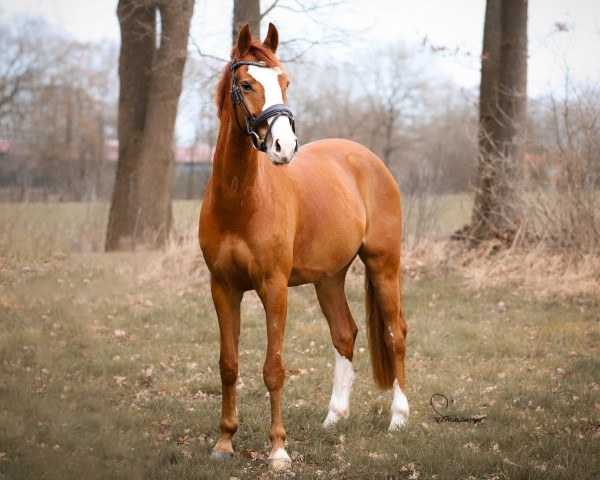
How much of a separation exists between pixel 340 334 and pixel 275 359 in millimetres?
1128

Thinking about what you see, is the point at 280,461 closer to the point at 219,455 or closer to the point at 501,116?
the point at 219,455

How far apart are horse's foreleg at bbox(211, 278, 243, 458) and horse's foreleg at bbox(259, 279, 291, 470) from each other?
10.1 inches

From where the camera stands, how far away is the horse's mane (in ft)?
13.3

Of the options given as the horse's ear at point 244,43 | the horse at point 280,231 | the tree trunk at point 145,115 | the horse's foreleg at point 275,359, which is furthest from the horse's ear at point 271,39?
the tree trunk at point 145,115

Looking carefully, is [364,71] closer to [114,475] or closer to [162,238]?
[162,238]

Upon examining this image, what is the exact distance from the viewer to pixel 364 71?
147ft

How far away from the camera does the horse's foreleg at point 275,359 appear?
4.23 m

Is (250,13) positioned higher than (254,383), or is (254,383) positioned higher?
(250,13)

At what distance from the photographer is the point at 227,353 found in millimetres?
4453

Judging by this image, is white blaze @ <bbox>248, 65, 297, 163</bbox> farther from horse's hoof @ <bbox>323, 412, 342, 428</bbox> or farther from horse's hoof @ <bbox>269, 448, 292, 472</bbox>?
horse's hoof @ <bbox>323, 412, 342, 428</bbox>

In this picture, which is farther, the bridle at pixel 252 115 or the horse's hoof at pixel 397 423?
the horse's hoof at pixel 397 423

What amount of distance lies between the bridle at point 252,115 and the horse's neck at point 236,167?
0.10m

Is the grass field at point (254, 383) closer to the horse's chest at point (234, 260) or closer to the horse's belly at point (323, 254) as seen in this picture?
the horse's chest at point (234, 260)

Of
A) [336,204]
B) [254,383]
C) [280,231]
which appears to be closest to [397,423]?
[254,383]
